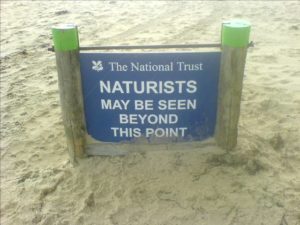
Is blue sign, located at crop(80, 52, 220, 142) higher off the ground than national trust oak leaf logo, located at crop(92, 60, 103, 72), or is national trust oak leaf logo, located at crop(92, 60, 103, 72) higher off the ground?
national trust oak leaf logo, located at crop(92, 60, 103, 72)

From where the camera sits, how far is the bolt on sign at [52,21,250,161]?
106 inches

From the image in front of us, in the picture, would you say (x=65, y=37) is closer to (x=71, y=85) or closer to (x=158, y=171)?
(x=71, y=85)

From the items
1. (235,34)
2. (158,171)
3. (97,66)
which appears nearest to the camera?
(235,34)

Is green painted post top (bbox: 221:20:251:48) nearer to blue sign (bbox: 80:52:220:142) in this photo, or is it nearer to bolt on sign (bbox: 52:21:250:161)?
bolt on sign (bbox: 52:21:250:161)

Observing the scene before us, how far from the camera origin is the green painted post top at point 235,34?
261cm

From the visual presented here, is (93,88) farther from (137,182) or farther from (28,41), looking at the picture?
(28,41)

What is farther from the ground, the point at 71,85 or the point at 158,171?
the point at 71,85

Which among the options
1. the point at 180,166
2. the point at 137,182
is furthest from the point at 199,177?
the point at 137,182

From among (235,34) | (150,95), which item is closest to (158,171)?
(150,95)

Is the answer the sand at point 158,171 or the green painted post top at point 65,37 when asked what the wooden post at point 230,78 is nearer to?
the sand at point 158,171

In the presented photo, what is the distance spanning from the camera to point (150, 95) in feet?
9.24

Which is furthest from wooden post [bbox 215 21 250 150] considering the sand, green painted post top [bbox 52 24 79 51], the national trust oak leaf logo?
green painted post top [bbox 52 24 79 51]

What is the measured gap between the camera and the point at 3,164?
124 inches

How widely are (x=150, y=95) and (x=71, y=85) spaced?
0.53 meters
